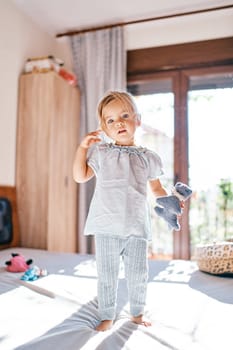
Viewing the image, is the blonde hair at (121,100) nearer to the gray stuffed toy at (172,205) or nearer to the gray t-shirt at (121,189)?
the gray t-shirt at (121,189)

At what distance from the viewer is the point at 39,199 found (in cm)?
280

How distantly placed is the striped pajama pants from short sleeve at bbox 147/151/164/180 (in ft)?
0.81

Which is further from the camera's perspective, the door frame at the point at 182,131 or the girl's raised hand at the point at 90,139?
the door frame at the point at 182,131

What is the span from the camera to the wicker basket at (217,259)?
173 centimetres

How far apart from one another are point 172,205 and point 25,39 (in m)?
2.45

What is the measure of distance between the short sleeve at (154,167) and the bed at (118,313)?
0.49 meters

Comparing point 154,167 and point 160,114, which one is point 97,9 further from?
point 154,167

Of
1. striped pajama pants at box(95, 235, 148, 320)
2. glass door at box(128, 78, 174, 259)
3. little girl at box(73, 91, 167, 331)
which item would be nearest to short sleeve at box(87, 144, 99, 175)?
little girl at box(73, 91, 167, 331)

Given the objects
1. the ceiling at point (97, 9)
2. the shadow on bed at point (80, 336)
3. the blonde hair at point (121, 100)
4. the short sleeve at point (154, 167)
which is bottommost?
the shadow on bed at point (80, 336)

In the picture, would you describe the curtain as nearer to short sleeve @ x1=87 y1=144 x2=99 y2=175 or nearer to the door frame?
the door frame

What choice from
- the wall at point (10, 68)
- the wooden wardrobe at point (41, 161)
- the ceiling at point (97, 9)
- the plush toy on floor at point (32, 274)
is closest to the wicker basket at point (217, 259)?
the plush toy on floor at point (32, 274)

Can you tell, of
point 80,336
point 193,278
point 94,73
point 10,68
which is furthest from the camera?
point 94,73

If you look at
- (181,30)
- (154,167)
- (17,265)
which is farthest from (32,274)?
(181,30)

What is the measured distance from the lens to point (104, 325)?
1065 mm
